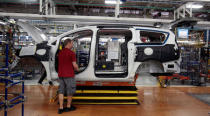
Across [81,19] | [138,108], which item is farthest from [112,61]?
[81,19]

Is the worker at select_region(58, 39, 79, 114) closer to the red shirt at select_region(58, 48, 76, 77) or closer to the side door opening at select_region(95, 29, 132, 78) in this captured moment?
the red shirt at select_region(58, 48, 76, 77)

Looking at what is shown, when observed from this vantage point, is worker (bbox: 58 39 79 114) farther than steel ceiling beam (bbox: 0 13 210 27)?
No

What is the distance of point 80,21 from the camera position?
4707mm

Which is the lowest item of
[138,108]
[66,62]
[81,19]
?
[138,108]

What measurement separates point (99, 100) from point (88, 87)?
441 mm

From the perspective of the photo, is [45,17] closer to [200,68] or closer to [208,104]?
[208,104]

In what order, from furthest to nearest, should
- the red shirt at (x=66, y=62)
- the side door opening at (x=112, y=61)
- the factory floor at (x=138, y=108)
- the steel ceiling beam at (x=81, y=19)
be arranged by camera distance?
the steel ceiling beam at (x=81, y=19)
the side door opening at (x=112, y=61)
the factory floor at (x=138, y=108)
the red shirt at (x=66, y=62)

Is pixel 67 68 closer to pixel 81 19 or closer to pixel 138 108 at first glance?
pixel 138 108

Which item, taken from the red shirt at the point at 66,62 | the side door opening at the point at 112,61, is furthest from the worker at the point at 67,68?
the side door opening at the point at 112,61

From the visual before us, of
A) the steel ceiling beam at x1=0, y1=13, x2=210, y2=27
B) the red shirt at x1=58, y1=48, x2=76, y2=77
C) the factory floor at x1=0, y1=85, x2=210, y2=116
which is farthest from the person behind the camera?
the steel ceiling beam at x1=0, y1=13, x2=210, y2=27

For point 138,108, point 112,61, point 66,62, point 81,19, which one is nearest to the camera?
point 66,62

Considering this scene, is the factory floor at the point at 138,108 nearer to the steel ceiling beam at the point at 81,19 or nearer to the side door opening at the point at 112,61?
the side door opening at the point at 112,61

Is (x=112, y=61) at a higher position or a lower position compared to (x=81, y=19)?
lower

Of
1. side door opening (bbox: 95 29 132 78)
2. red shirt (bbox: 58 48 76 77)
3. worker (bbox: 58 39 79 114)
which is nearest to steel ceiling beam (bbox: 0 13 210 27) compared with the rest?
side door opening (bbox: 95 29 132 78)
